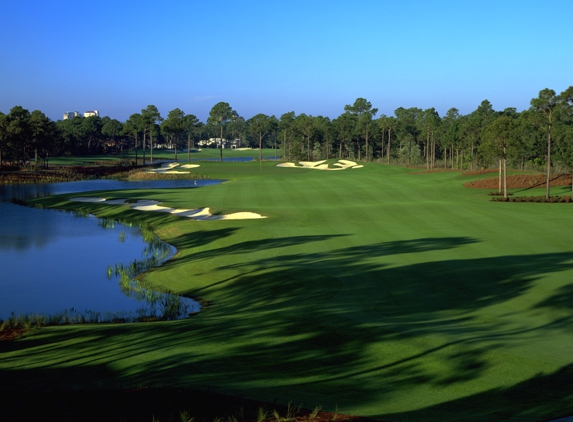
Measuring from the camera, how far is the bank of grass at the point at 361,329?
1070cm

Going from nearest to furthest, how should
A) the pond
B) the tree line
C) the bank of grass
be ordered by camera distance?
the bank of grass, the pond, the tree line

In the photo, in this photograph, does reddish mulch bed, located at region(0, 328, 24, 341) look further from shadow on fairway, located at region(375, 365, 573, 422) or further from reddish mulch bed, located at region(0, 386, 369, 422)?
shadow on fairway, located at region(375, 365, 573, 422)

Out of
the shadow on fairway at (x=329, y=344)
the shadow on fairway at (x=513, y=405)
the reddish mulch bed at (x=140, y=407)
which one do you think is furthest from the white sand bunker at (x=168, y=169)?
the shadow on fairway at (x=513, y=405)

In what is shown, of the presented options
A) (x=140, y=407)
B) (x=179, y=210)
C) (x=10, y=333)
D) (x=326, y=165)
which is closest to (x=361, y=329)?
(x=140, y=407)

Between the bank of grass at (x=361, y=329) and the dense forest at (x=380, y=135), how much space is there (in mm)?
18783

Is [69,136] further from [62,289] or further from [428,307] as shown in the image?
[428,307]

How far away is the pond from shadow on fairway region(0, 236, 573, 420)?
13.2 ft

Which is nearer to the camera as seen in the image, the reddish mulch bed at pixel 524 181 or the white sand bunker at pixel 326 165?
the reddish mulch bed at pixel 524 181

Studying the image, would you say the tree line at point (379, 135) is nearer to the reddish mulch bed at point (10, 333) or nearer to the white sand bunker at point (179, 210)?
the white sand bunker at point (179, 210)

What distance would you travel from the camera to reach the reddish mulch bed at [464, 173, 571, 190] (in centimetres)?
5603

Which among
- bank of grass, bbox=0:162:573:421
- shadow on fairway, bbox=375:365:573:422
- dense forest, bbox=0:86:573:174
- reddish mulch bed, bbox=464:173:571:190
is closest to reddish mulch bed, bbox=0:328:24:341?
bank of grass, bbox=0:162:573:421

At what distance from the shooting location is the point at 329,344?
1349 cm

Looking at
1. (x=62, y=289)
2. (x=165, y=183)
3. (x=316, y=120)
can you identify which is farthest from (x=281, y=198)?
(x=316, y=120)

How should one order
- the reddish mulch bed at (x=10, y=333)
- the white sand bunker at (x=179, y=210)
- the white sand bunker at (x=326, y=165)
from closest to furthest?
the reddish mulch bed at (x=10, y=333) < the white sand bunker at (x=179, y=210) < the white sand bunker at (x=326, y=165)
